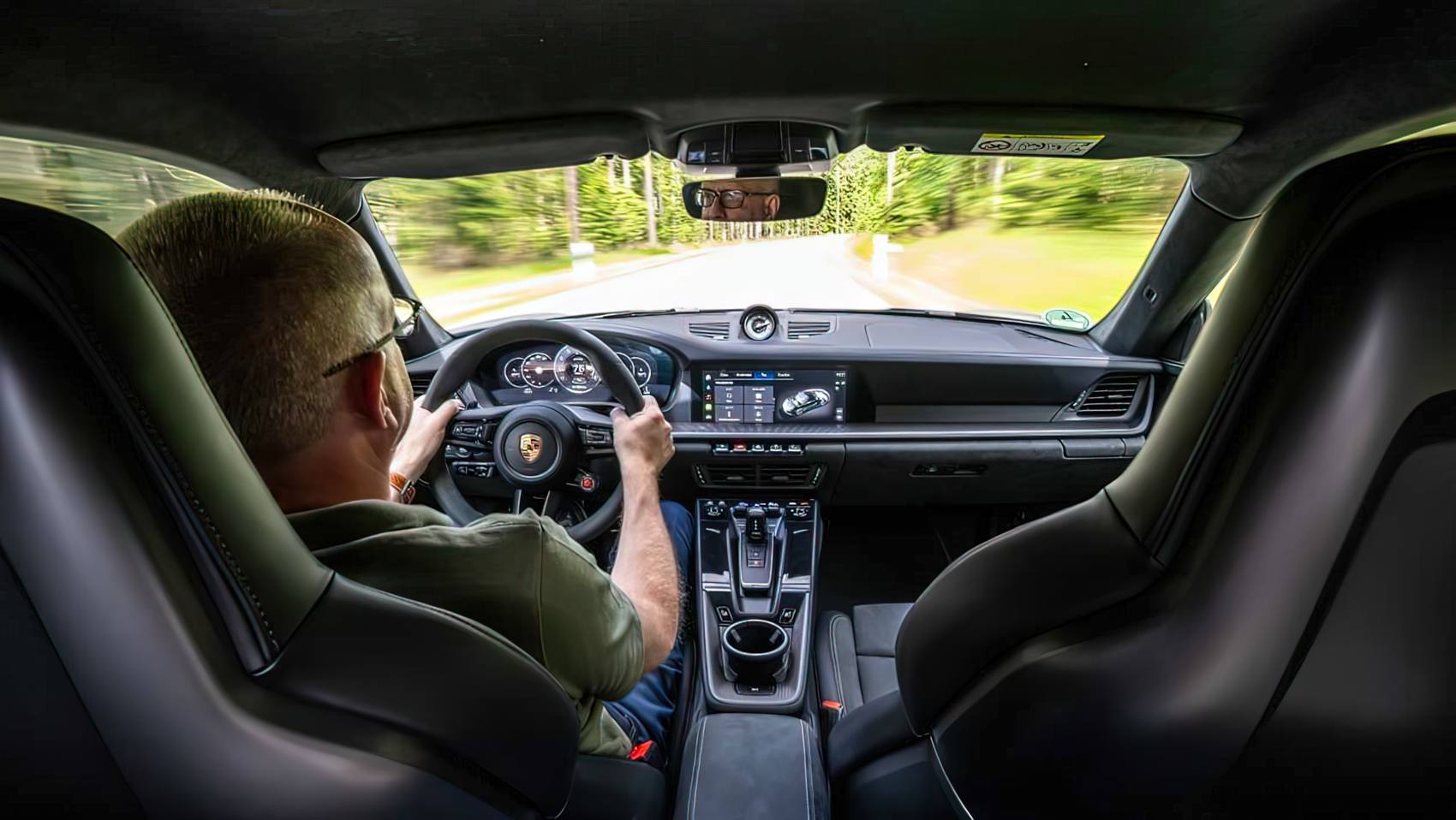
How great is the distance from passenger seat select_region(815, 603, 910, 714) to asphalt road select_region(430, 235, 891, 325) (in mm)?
1462

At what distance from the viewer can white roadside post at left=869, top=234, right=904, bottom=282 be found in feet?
12.9

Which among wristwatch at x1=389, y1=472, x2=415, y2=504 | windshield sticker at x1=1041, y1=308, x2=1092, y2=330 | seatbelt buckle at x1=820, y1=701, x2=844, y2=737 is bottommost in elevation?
seatbelt buckle at x1=820, y1=701, x2=844, y2=737

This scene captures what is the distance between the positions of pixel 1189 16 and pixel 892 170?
1403mm

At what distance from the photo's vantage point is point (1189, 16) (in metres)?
1.86

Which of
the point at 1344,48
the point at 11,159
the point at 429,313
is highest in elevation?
the point at 1344,48

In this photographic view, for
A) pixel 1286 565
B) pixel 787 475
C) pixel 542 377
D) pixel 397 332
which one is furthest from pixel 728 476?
pixel 1286 565

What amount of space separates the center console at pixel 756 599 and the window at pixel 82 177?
6.83 feet

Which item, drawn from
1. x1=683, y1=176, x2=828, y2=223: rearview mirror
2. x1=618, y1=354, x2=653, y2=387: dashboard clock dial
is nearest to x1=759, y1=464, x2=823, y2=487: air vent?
x1=618, y1=354, x2=653, y2=387: dashboard clock dial

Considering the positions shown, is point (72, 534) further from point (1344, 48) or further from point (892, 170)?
point (892, 170)

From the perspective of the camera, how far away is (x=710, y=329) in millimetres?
3498

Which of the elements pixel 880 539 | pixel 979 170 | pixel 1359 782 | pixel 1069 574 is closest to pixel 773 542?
pixel 880 539

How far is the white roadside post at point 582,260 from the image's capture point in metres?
3.66

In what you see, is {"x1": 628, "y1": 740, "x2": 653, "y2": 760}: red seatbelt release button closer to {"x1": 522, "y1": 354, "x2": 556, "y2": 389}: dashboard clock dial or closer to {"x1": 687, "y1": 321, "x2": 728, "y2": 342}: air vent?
{"x1": 522, "y1": 354, "x2": 556, "y2": 389}: dashboard clock dial

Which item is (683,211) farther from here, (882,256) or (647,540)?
(882,256)
